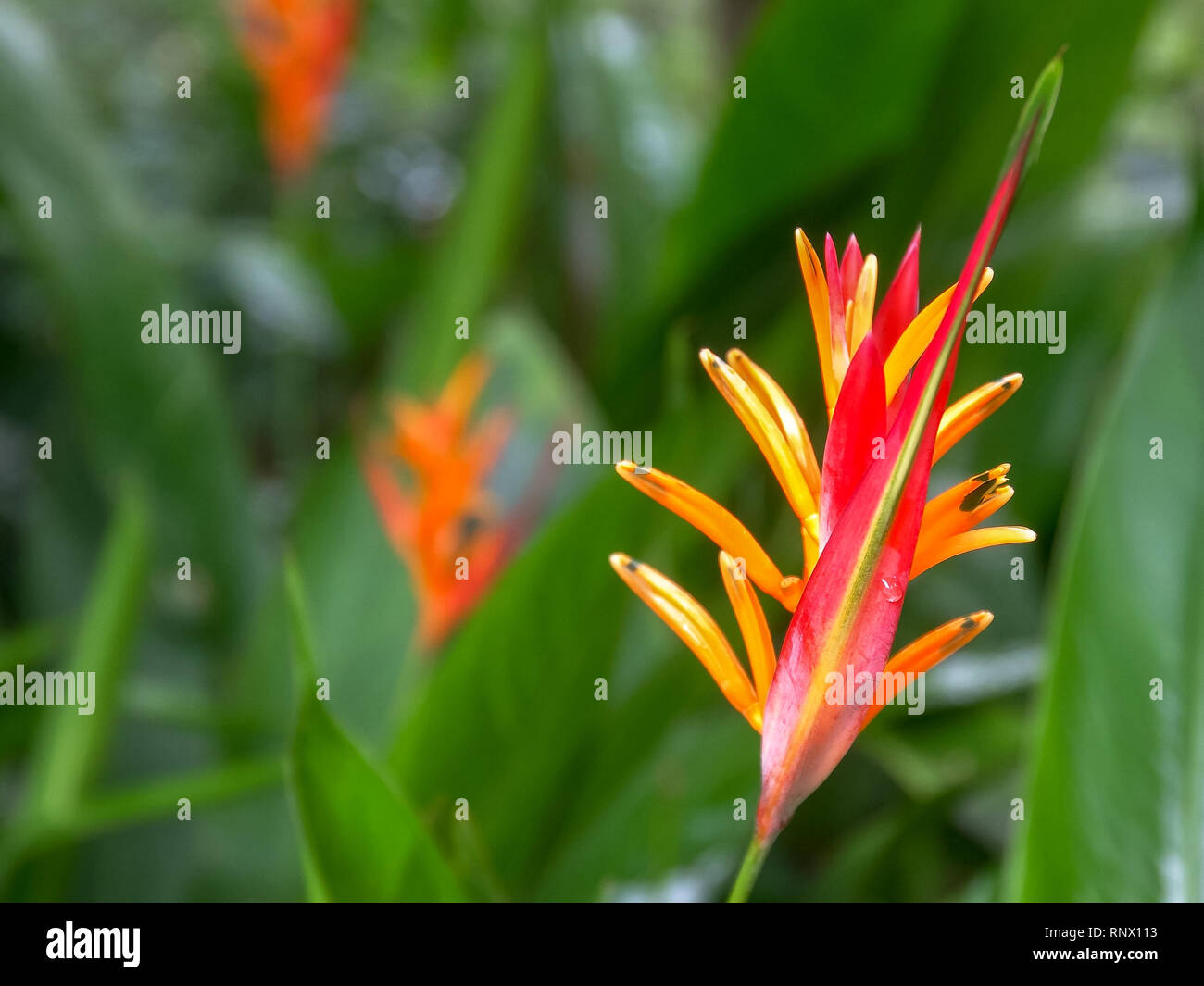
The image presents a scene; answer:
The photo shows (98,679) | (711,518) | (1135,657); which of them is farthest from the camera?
(98,679)

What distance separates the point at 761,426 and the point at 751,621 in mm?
25

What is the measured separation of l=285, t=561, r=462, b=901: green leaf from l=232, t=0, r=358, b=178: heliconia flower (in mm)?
633

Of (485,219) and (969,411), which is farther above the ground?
(485,219)

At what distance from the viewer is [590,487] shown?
0.40 meters

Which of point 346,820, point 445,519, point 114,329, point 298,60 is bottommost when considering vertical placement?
point 346,820

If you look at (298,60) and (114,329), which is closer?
(114,329)

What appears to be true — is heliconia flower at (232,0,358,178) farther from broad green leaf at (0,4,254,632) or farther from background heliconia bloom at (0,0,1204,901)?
broad green leaf at (0,4,254,632)

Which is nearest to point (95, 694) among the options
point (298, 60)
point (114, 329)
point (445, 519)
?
point (445, 519)

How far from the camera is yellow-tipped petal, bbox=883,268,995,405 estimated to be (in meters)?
0.14

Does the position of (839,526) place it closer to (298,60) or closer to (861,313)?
(861,313)

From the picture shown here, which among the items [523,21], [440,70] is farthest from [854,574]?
[440,70]

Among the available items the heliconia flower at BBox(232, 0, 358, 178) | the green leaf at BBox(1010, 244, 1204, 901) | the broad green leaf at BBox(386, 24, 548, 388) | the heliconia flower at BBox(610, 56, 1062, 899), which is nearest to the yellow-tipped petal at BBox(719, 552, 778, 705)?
the heliconia flower at BBox(610, 56, 1062, 899)

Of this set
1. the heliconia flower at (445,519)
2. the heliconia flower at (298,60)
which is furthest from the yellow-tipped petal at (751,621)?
the heliconia flower at (298,60)
